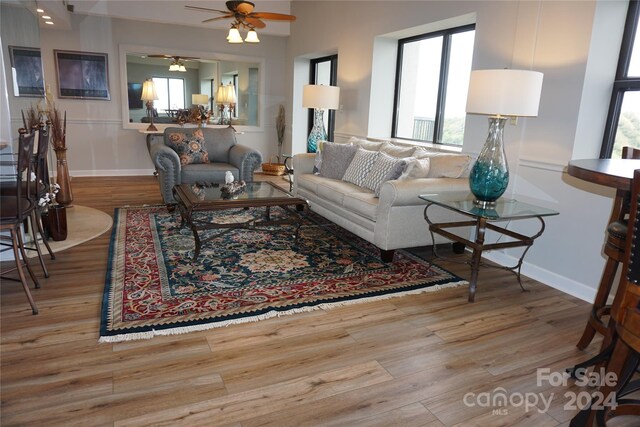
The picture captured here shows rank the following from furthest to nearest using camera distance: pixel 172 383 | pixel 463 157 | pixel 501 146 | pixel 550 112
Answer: pixel 463 157 < pixel 550 112 < pixel 501 146 < pixel 172 383

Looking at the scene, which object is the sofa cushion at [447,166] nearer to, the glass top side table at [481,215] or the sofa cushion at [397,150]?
the glass top side table at [481,215]

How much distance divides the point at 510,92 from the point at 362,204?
138 cm

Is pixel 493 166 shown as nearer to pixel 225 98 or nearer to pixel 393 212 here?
pixel 393 212

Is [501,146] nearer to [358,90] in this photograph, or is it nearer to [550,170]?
[550,170]

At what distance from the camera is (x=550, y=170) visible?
326cm

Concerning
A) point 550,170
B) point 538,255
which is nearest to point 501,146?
point 550,170

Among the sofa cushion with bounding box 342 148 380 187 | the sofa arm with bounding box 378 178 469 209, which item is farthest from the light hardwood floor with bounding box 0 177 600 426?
the sofa cushion with bounding box 342 148 380 187

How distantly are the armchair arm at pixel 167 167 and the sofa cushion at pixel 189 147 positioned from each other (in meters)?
0.32

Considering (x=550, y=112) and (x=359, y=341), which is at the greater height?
(x=550, y=112)

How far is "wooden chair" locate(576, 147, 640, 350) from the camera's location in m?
2.00

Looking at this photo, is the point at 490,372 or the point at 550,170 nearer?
the point at 490,372

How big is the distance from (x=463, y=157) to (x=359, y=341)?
205cm

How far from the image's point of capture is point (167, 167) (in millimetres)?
4695

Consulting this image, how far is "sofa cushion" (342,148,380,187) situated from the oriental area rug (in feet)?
1.80
